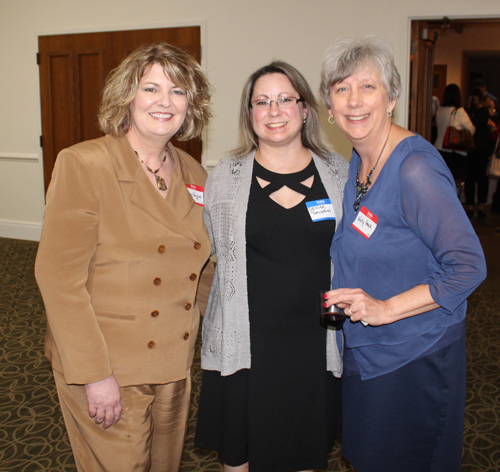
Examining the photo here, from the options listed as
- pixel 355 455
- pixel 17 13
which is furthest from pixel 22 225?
pixel 355 455

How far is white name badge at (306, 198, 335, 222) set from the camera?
72.8 inches

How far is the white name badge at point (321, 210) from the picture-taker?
185 cm

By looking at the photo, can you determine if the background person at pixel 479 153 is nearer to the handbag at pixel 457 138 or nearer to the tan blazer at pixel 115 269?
the handbag at pixel 457 138

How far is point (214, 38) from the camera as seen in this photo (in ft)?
19.0

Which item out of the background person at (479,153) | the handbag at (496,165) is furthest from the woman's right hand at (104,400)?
the handbag at (496,165)

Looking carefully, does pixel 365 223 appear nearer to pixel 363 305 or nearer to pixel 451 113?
pixel 363 305

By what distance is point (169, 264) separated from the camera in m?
1.68

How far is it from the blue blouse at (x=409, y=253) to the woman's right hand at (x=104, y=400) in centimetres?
83

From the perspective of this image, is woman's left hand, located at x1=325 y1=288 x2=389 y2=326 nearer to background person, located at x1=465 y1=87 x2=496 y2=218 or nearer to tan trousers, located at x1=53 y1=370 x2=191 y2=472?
tan trousers, located at x1=53 y1=370 x2=191 y2=472

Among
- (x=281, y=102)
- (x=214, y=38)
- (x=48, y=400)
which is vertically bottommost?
(x=48, y=400)

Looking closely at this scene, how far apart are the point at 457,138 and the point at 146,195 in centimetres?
704

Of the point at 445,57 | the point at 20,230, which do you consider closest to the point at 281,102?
the point at 20,230

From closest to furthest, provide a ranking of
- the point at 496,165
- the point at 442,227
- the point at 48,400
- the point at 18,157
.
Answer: the point at 442,227 < the point at 48,400 < the point at 18,157 < the point at 496,165

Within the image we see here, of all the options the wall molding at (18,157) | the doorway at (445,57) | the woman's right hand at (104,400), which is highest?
the doorway at (445,57)
